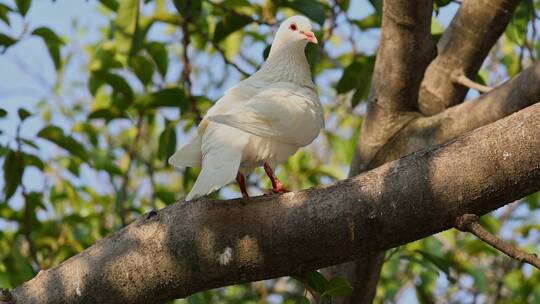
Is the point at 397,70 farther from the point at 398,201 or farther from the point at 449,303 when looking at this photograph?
the point at 449,303

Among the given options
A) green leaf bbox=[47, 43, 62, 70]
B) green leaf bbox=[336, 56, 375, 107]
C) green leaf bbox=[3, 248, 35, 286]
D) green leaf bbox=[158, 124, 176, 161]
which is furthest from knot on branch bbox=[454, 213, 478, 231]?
green leaf bbox=[47, 43, 62, 70]

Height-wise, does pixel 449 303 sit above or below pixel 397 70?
below

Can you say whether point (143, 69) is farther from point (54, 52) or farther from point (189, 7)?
point (189, 7)

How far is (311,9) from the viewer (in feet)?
14.6

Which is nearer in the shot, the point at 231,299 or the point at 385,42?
the point at 385,42

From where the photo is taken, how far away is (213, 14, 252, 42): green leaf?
4.94 m

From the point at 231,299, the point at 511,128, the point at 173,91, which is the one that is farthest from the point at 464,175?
the point at 231,299

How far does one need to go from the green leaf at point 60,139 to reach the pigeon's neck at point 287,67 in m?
1.26

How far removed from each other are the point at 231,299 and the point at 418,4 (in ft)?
12.8

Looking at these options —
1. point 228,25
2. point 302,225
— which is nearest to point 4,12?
point 228,25

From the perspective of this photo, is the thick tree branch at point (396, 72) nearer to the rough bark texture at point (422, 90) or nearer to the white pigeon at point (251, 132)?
the rough bark texture at point (422, 90)

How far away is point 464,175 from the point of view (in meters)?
2.50

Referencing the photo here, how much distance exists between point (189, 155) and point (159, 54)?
6.09ft

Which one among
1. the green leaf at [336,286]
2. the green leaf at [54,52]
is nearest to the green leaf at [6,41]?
the green leaf at [54,52]
